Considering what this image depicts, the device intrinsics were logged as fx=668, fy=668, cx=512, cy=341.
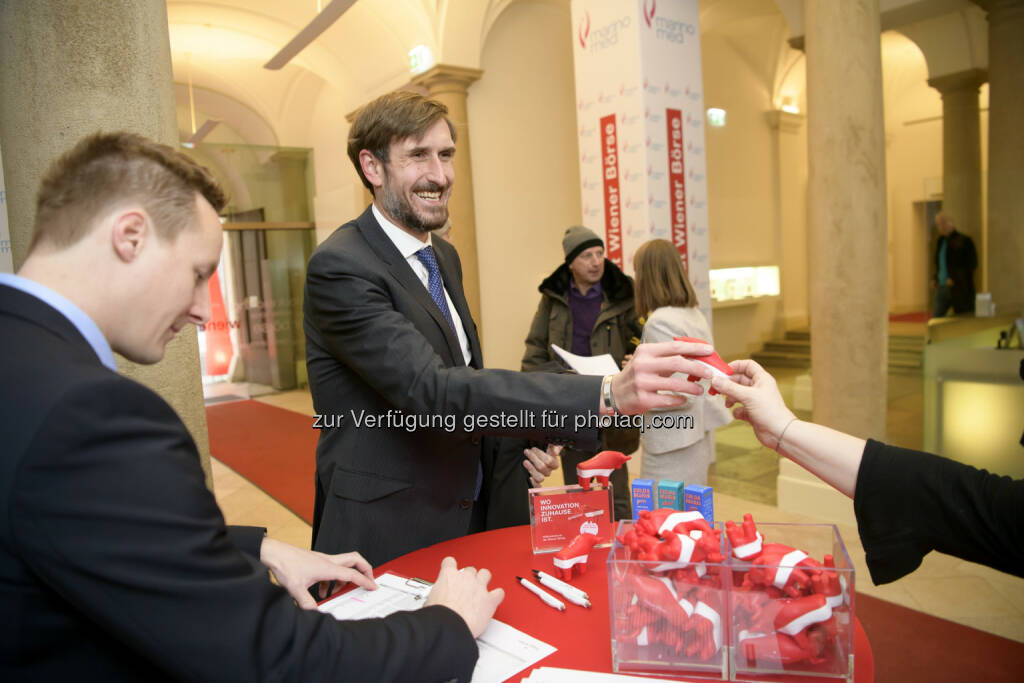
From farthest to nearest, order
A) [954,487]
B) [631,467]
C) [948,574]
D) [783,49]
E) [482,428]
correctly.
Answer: [783,49], [631,467], [948,574], [482,428], [954,487]

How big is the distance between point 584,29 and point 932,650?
4.75 meters

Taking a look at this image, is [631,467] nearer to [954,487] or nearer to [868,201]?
[868,201]

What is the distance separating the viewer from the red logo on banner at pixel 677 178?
206 inches

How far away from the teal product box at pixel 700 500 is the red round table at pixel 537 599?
26cm

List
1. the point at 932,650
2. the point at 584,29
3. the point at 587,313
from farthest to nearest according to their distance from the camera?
the point at 584,29
the point at 587,313
the point at 932,650

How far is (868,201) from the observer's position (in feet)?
13.6

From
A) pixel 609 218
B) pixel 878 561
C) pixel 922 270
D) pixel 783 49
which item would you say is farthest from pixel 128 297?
pixel 783 49

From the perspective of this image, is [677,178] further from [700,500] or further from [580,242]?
[700,500]

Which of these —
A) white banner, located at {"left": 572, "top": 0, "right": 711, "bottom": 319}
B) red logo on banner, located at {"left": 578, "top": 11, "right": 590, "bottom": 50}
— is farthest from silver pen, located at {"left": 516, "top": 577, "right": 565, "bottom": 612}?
red logo on banner, located at {"left": 578, "top": 11, "right": 590, "bottom": 50}

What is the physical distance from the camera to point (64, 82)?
2.15m

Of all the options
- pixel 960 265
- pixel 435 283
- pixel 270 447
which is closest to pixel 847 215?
pixel 435 283

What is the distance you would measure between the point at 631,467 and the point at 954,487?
427cm

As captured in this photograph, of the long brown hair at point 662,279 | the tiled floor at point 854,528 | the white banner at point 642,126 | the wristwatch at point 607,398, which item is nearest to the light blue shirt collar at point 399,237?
the wristwatch at point 607,398

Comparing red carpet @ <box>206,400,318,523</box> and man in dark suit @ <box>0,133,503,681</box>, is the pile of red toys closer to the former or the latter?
man in dark suit @ <box>0,133,503,681</box>
